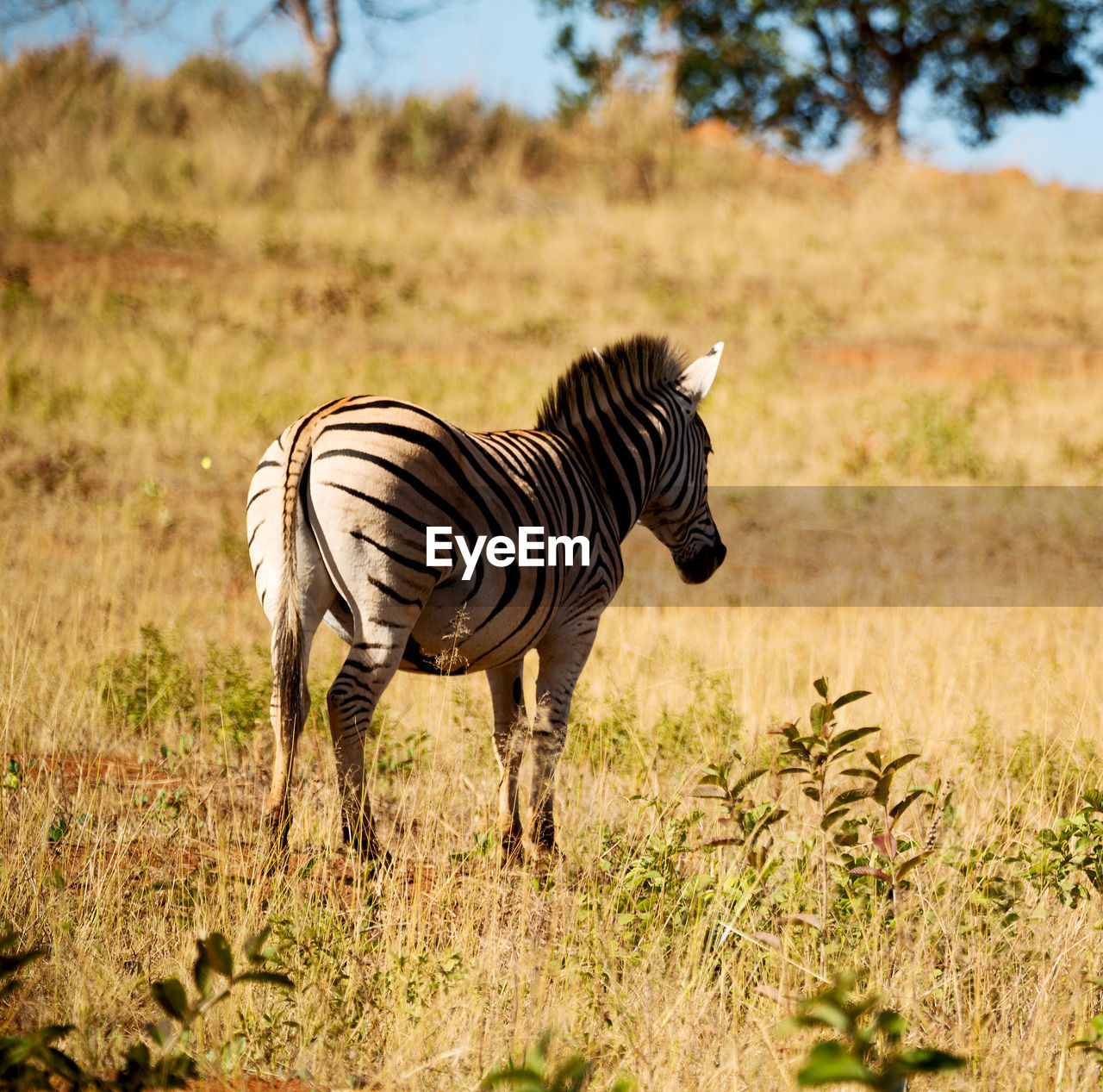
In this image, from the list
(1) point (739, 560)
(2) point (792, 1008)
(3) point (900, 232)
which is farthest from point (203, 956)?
(3) point (900, 232)

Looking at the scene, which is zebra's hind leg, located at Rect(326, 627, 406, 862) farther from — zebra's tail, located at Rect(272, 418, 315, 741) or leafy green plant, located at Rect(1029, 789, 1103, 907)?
leafy green plant, located at Rect(1029, 789, 1103, 907)

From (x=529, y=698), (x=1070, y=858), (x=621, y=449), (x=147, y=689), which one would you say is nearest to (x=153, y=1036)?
(x=1070, y=858)

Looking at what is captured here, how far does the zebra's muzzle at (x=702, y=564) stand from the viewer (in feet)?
17.0

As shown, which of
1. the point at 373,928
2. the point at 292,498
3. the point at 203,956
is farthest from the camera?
the point at 292,498

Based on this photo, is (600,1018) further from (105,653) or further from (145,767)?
(105,653)

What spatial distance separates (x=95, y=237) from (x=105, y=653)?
11.6 meters

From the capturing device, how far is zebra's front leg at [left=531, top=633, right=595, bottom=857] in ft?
13.5

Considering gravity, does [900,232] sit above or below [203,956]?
above

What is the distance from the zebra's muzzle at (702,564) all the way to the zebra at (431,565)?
56cm

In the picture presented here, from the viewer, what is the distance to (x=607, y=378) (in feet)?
15.6

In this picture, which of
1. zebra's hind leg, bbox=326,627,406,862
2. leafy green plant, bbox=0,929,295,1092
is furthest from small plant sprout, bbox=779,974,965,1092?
zebra's hind leg, bbox=326,627,406,862

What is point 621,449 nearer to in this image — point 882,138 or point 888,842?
point 888,842

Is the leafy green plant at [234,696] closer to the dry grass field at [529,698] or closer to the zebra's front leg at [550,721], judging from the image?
the dry grass field at [529,698]

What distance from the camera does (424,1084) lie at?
2529 mm
